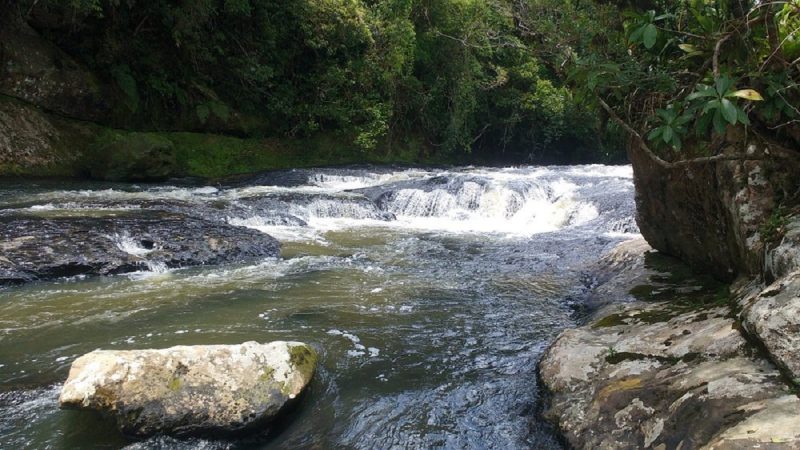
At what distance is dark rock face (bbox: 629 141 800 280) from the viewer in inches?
154

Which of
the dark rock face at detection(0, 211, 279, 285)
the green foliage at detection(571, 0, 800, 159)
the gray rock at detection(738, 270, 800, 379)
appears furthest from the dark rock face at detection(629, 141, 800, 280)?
the dark rock face at detection(0, 211, 279, 285)

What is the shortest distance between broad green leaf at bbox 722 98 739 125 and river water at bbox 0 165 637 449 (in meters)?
2.10

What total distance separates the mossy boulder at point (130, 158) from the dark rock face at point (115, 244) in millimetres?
4968

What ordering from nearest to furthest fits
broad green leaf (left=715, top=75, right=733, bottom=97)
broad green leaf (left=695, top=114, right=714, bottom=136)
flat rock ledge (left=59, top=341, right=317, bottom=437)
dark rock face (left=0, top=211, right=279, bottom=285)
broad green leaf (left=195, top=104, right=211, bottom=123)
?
broad green leaf (left=715, top=75, right=733, bottom=97)
broad green leaf (left=695, top=114, right=714, bottom=136)
flat rock ledge (left=59, top=341, right=317, bottom=437)
dark rock face (left=0, top=211, right=279, bottom=285)
broad green leaf (left=195, top=104, right=211, bottom=123)

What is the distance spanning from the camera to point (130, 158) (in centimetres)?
1347

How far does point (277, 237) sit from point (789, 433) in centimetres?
839

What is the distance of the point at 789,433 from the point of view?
2.16 m

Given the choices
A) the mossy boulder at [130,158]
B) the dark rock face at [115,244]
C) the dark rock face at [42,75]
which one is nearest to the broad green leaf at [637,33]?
the dark rock face at [115,244]

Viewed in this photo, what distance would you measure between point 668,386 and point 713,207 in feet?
7.64

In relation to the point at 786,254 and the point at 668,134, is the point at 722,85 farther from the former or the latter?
the point at 786,254

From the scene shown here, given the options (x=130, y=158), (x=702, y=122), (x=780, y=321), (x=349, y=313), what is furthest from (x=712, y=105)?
(x=130, y=158)

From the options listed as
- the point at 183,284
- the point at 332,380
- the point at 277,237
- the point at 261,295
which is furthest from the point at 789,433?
the point at 277,237

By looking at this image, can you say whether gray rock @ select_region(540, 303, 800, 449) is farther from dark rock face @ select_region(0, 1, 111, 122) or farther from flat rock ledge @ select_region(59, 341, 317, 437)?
dark rock face @ select_region(0, 1, 111, 122)

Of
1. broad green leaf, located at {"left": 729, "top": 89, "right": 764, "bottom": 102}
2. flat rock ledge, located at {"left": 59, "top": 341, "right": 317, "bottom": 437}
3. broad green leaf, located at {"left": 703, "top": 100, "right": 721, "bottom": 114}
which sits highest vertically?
broad green leaf, located at {"left": 729, "top": 89, "right": 764, "bottom": 102}
